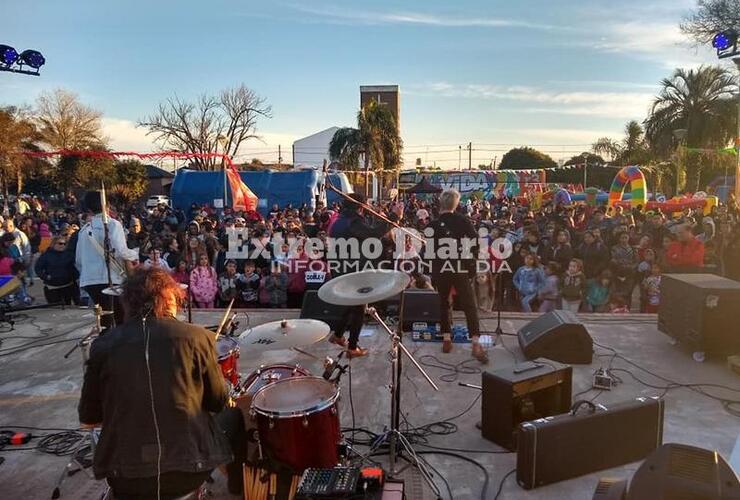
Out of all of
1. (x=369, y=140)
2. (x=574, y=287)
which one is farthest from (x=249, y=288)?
(x=369, y=140)

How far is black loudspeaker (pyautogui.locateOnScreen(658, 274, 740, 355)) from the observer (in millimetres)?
5328

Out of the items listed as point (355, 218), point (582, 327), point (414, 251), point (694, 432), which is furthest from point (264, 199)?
point (694, 432)

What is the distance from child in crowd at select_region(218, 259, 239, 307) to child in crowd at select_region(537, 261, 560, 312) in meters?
4.66

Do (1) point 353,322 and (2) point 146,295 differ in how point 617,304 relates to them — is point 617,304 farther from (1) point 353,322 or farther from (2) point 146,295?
(2) point 146,295

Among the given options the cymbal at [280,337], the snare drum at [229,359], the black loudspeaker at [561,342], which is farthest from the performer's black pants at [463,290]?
the snare drum at [229,359]

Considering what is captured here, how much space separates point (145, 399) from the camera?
2.34 meters

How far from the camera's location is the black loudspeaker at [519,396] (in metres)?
3.85

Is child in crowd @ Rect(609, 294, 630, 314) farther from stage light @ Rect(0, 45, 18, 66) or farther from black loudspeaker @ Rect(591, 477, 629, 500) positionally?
stage light @ Rect(0, 45, 18, 66)

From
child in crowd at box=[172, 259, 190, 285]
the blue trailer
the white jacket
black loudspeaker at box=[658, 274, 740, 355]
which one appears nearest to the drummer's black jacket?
the white jacket

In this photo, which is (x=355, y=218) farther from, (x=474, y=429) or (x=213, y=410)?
(x=213, y=410)

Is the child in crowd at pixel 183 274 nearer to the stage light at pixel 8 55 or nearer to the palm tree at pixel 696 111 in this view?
the stage light at pixel 8 55

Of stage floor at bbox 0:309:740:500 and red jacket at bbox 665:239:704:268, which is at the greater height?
red jacket at bbox 665:239:704:268

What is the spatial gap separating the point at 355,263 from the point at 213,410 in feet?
12.2

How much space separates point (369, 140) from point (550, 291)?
2019 centimetres
